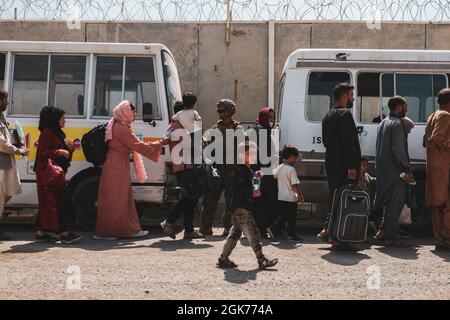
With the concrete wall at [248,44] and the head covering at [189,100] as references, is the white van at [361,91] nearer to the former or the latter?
the head covering at [189,100]

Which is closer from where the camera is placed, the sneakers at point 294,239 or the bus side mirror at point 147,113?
the sneakers at point 294,239

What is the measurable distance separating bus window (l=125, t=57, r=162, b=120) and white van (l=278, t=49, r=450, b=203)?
174 centimetres

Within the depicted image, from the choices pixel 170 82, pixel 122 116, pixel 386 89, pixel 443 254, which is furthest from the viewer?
pixel 170 82

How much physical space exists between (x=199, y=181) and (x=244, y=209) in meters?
1.63

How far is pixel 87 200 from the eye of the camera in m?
8.22

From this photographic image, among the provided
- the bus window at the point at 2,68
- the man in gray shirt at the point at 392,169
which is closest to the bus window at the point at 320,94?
the man in gray shirt at the point at 392,169

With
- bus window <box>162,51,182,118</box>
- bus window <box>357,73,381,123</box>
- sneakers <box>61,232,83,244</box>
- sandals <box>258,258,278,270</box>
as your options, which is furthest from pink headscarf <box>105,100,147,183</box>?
bus window <box>357,73,381,123</box>

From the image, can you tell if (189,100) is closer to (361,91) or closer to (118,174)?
(118,174)

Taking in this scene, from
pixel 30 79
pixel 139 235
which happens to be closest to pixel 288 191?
pixel 139 235

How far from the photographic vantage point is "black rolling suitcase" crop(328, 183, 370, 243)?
257 inches

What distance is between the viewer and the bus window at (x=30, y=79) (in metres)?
8.29

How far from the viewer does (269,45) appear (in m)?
12.6
